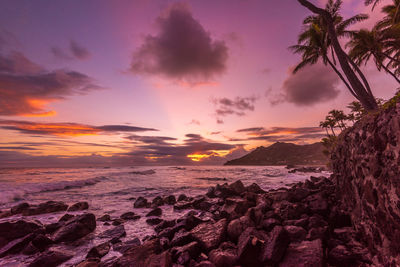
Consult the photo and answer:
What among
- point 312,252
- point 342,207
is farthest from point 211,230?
point 342,207

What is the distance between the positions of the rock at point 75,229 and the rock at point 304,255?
712cm

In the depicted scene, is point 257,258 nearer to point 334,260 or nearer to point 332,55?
point 334,260

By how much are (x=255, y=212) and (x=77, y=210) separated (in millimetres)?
10791

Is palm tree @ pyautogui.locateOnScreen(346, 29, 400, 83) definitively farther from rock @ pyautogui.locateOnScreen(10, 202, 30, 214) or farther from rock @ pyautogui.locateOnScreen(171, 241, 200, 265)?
rock @ pyautogui.locateOnScreen(10, 202, 30, 214)

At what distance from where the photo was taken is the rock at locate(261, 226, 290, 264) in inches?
150

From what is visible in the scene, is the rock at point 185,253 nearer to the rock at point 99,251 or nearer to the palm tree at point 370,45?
the rock at point 99,251

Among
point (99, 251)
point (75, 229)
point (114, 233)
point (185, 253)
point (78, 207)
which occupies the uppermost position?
point (185, 253)

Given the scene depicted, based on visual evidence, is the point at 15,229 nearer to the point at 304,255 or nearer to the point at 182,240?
the point at 182,240

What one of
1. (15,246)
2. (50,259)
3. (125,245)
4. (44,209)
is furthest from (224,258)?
(44,209)

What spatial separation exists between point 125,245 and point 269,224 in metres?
4.90

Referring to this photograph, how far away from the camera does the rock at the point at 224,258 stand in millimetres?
3975

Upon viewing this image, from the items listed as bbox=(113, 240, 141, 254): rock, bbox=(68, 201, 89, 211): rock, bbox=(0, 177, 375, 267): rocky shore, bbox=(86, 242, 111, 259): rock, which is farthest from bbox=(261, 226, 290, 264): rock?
bbox=(68, 201, 89, 211): rock

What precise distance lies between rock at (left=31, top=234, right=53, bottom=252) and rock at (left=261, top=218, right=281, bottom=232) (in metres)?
7.41

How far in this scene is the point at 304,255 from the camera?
374 centimetres
